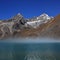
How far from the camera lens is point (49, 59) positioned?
4341 centimetres

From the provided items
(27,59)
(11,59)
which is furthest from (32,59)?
(11,59)

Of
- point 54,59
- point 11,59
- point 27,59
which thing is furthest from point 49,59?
point 11,59

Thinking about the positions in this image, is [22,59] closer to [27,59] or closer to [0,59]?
[27,59]

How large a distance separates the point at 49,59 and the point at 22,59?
480 cm

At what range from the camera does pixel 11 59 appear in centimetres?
4369

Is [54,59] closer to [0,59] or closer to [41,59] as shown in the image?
[41,59]

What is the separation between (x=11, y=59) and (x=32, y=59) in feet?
12.6

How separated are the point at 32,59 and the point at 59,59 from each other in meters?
5.35

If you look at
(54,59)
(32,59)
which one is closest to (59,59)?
(54,59)

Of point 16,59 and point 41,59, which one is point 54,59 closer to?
point 41,59

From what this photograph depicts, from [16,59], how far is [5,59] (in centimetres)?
264

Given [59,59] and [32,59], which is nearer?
[59,59]

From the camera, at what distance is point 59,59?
41812mm

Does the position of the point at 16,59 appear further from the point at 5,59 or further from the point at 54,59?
the point at 54,59
